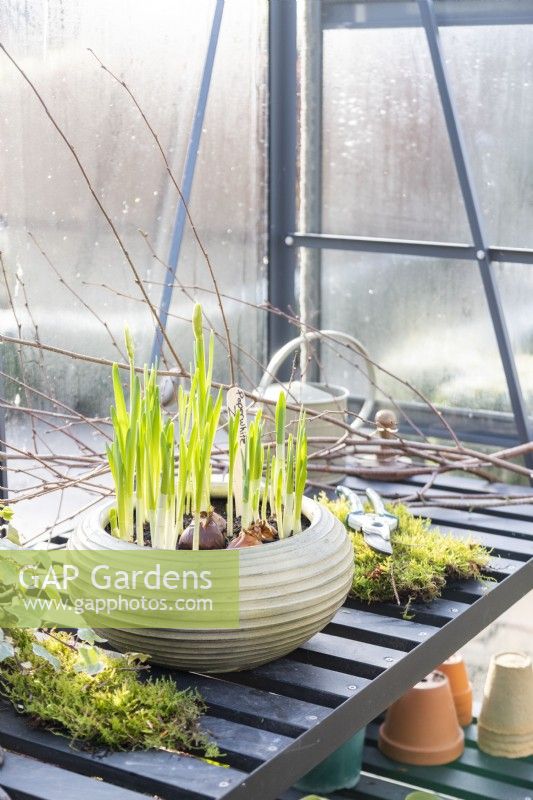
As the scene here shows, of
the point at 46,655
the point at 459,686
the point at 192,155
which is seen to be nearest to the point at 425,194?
the point at 192,155

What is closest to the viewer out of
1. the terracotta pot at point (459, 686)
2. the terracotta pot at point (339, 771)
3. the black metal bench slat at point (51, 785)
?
the black metal bench slat at point (51, 785)

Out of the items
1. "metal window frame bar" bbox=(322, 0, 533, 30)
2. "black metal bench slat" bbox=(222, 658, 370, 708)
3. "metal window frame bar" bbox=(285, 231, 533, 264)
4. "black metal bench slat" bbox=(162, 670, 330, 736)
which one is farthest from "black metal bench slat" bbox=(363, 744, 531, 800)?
"metal window frame bar" bbox=(322, 0, 533, 30)

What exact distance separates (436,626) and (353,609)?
0.54ft

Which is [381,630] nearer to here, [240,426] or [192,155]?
[240,426]

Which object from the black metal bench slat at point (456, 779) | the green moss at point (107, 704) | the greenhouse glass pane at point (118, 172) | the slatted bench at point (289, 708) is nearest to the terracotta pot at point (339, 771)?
the black metal bench slat at point (456, 779)

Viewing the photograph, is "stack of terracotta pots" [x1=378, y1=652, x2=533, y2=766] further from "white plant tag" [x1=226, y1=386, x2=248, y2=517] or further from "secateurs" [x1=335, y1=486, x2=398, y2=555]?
"white plant tag" [x1=226, y1=386, x2=248, y2=517]

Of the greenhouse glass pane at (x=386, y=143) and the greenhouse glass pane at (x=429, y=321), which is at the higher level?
the greenhouse glass pane at (x=386, y=143)

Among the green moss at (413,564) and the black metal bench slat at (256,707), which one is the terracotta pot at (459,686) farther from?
the black metal bench slat at (256,707)

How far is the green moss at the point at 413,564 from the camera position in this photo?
84.2 inches

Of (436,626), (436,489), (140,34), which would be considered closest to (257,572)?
(436,626)

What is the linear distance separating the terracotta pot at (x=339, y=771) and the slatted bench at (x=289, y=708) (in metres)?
0.73

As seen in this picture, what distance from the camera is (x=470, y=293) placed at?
11.1 feet

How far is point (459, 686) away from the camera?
3176 millimetres

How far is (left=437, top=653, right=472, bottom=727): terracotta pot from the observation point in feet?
10.4
